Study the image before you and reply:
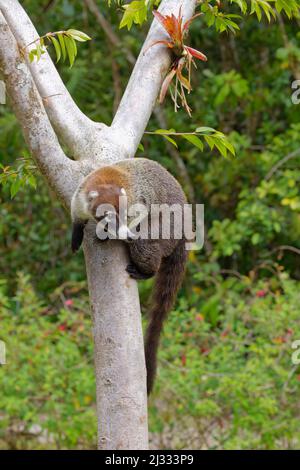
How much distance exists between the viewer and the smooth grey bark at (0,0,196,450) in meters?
2.23

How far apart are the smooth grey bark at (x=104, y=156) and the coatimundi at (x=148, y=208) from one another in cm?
9

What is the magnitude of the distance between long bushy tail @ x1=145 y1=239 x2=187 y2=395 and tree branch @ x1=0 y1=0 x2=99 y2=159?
3.47ft

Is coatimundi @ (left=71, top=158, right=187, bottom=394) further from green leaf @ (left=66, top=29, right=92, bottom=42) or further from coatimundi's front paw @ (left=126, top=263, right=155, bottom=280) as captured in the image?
green leaf @ (left=66, top=29, right=92, bottom=42)

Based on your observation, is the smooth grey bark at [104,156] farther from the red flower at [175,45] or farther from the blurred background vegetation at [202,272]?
the blurred background vegetation at [202,272]

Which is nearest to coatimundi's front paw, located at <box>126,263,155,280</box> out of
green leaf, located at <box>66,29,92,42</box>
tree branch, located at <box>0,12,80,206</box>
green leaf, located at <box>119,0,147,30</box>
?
tree branch, located at <box>0,12,80,206</box>

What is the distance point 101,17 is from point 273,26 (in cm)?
168

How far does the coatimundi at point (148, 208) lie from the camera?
274 centimetres

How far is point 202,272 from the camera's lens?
658 cm

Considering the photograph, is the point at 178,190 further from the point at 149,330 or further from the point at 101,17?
the point at 101,17

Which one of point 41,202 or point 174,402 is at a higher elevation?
point 41,202

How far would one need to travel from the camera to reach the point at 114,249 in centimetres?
242

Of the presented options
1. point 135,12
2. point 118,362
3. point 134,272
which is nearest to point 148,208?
point 134,272

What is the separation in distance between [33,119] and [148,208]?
2.76 feet

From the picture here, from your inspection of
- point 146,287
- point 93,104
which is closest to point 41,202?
point 93,104
